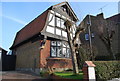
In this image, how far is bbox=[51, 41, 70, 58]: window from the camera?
13.6 metres

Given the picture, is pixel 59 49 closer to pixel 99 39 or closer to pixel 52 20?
pixel 52 20

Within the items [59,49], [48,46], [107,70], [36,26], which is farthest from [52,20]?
[107,70]

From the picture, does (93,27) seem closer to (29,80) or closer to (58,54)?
(58,54)

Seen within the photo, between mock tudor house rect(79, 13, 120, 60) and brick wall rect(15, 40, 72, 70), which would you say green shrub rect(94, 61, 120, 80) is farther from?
mock tudor house rect(79, 13, 120, 60)

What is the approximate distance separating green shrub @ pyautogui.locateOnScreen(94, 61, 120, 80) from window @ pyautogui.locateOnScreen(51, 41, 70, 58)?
6.69m

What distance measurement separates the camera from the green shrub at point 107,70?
718 centimetres

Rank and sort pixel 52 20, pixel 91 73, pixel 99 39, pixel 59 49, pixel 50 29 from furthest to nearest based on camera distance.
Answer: pixel 99 39, pixel 52 20, pixel 59 49, pixel 50 29, pixel 91 73

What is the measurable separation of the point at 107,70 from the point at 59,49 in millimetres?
7066

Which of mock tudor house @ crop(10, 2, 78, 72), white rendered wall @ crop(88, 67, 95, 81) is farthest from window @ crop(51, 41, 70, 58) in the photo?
white rendered wall @ crop(88, 67, 95, 81)

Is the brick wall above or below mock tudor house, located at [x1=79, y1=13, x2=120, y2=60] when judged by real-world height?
below

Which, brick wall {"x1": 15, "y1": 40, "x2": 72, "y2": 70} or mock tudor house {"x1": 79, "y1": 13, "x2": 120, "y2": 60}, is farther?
mock tudor house {"x1": 79, "y1": 13, "x2": 120, "y2": 60}

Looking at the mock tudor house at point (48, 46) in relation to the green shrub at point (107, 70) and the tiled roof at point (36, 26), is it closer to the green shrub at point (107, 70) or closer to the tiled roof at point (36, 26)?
the tiled roof at point (36, 26)

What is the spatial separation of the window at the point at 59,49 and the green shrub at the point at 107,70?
6694 millimetres

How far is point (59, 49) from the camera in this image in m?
13.9
